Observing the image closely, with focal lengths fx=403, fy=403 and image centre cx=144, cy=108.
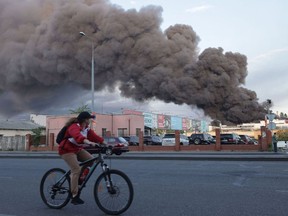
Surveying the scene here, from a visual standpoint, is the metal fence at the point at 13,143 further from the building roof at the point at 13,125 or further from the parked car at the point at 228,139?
the parked car at the point at 228,139

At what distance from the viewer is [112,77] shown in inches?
1585

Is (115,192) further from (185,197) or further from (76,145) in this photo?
(185,197)

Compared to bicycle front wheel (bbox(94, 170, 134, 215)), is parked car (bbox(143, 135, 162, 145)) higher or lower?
higher

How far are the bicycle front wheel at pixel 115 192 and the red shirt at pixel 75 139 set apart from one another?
1.95ft

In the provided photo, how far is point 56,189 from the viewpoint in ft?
21.7

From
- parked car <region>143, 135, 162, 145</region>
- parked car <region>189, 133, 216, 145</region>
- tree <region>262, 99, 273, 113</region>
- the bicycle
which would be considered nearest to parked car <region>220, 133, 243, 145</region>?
parked car <region>189, 133, 216, 145</region>

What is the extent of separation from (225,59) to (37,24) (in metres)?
20.5

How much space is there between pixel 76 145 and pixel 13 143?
37.1 metres

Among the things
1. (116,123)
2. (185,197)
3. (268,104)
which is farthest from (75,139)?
(116,123)

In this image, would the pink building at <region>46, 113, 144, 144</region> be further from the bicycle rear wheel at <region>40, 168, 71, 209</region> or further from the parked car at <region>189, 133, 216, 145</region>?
the bicycle rear wheel at <region>40, 168, 71, 209</region>

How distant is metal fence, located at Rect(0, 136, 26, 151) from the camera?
134 ft

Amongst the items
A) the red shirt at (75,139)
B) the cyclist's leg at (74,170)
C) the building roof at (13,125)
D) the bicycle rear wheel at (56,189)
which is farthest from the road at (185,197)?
the building roof at (13,125)

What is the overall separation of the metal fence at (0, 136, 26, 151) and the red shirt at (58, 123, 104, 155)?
118 feet

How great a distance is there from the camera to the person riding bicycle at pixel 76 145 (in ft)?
→ 20.3
